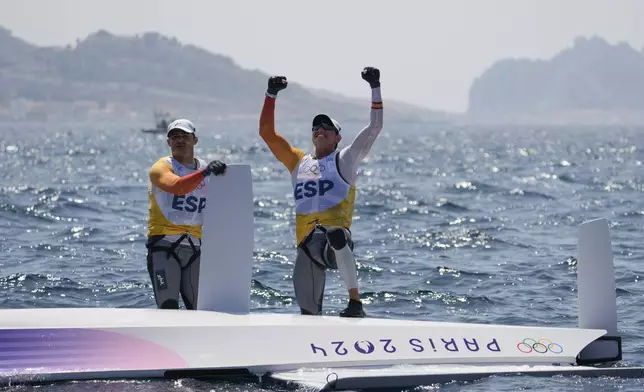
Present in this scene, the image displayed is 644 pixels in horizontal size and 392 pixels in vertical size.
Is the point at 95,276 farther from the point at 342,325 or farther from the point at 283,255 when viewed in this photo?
the point at 342,325

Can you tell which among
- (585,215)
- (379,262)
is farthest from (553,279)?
(585,215)

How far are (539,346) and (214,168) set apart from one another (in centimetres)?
304

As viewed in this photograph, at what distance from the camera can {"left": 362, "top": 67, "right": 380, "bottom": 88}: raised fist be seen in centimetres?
965

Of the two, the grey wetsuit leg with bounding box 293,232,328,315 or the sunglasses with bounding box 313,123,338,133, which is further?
the sunglasses with bounding box 313,123,338,133

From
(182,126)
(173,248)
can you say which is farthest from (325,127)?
(173,248)

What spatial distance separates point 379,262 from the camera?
16969mm

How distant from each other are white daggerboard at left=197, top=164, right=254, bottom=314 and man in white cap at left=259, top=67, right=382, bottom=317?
0.48 m

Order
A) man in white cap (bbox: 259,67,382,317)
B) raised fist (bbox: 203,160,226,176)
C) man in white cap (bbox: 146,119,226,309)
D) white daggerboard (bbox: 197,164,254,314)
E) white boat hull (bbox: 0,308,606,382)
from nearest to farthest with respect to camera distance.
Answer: white boat hull (bbox: 0,308,606,382) < raised fist (bbox: 203,160,226,176) < white daggerboard (bbox: 197,164,254,314) < man in white cap (bbox: 259,67,382,317) < man in white cap (bbox: 146,119,226,309)

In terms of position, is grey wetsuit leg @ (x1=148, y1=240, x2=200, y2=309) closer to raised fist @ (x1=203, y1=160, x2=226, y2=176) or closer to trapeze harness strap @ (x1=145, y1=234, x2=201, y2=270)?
trapeze harness strap @ (x1=145, y1=234, x2=201, y2=270)

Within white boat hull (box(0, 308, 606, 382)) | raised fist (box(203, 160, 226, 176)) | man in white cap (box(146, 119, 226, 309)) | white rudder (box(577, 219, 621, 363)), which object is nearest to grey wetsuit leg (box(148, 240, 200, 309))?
man in white cap (box(146, 119, 226, 309))

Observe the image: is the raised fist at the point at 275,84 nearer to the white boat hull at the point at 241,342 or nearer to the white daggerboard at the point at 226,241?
the white daggerboard at the point at 226,241

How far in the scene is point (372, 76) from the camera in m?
9.67

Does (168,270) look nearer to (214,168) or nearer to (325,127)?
(214,168)

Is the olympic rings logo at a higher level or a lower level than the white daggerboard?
Result: lower
